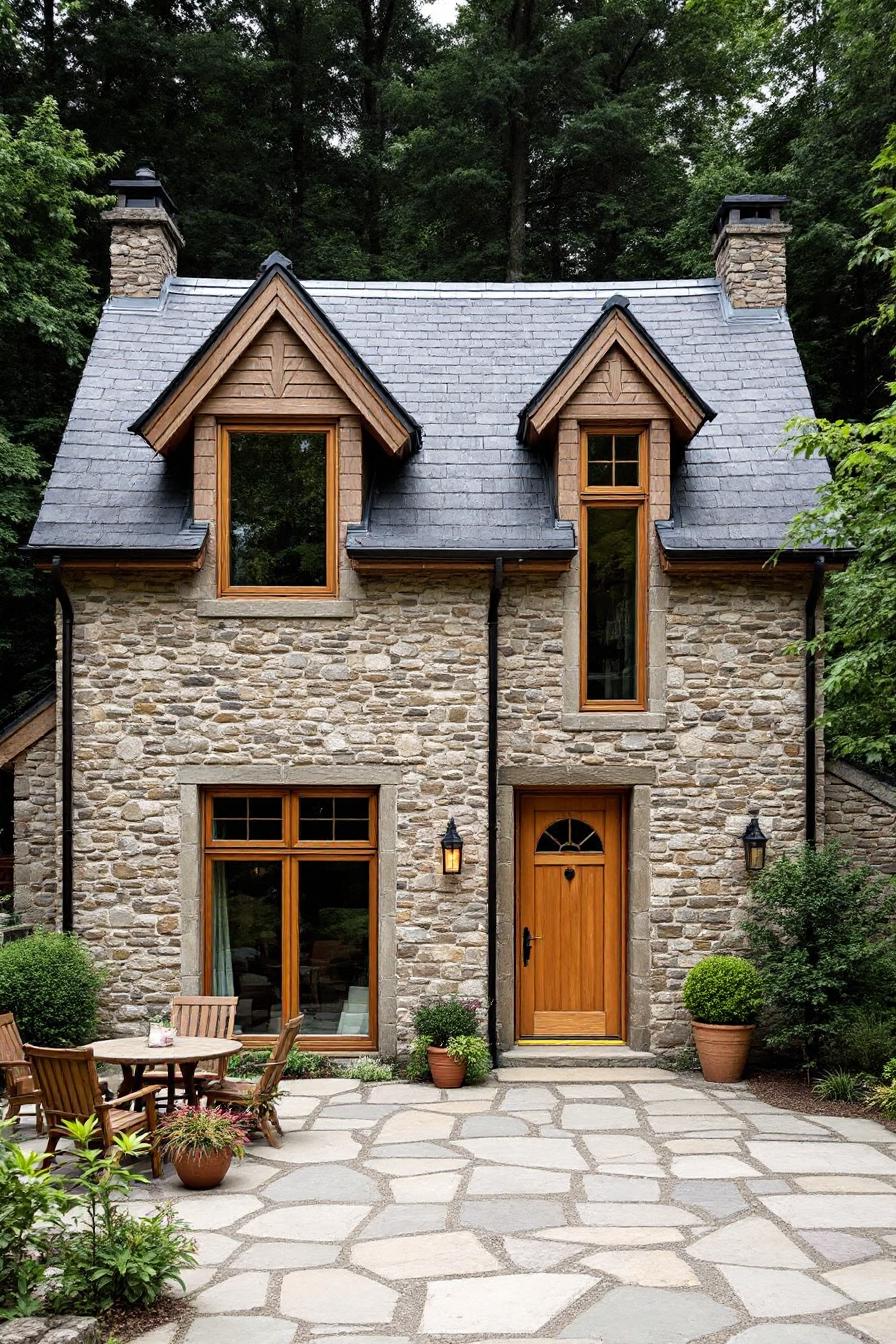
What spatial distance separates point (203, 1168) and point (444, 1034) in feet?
11.9

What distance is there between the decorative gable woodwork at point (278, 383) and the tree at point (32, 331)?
5225mm

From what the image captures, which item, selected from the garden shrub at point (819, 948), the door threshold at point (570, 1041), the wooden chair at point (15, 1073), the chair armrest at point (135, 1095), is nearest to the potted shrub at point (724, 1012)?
the garden shrub at point (819, 948)

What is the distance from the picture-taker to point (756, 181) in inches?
818

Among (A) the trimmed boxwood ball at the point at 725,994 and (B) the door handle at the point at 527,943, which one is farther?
(B) the door handle at the point at 527,943

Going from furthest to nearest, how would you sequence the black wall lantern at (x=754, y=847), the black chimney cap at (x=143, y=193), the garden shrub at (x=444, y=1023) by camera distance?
the black chimney cap at (x=143, y=193), the black wall lantern at (x=754, y=847), the garden shrub at (x=444, y=1023)

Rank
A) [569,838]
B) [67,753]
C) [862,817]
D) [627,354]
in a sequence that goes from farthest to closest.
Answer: [862,817]
[569,838]
[627,354]
[67,753]

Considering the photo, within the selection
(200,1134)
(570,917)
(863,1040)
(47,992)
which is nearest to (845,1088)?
(863,1040)

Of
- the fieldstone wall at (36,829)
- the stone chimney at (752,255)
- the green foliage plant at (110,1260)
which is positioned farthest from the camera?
the stone chimney at (752,255)

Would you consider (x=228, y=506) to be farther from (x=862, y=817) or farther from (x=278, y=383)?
(x=862, y=817)

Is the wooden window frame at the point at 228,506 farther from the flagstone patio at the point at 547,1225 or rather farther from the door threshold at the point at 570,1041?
the door threshold at the point at 570,1041

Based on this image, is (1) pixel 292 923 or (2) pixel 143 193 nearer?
(1) pixel 292 923

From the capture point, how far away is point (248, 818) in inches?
456

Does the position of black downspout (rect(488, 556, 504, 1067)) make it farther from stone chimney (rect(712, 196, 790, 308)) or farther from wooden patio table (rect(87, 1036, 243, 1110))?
stone chimney (rect(712, 196, 790, 308))

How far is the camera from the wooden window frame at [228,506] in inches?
452
